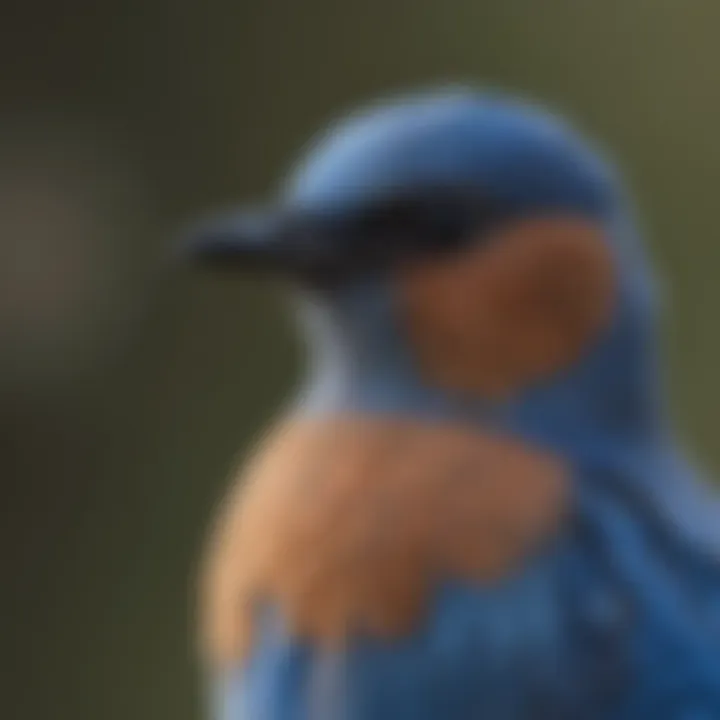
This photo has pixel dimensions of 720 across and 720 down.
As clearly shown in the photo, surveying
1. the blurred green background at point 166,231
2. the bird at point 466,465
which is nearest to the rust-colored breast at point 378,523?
the bird at point 466,465

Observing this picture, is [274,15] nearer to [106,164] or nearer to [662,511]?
[106,164]

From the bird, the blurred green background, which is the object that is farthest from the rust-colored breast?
the blurred green background

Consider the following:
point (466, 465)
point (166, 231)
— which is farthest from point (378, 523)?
point (166, 231)

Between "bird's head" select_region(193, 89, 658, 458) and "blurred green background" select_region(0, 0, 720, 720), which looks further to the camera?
"blurred green background" select_region(0, 0, 720, 720)

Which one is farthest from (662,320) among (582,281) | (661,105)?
(661,105)

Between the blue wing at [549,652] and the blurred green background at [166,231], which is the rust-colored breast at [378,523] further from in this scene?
the blurred green background at [166,231]

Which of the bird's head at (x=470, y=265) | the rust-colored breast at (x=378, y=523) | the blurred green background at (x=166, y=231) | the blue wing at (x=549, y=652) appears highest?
the blurred green background at (x=166, y=231)

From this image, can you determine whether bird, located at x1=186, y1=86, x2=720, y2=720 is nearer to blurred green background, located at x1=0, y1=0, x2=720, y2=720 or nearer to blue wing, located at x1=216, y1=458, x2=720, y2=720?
blue wing, located at x1=216, y1=458, x2=720, y2=720
